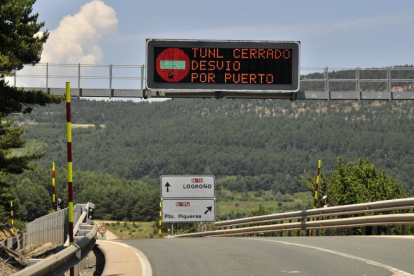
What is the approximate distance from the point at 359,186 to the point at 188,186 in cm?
3046

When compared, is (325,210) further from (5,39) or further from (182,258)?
(5,39)

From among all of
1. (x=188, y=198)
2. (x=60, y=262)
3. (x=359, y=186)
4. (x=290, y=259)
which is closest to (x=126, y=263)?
(x=290, y=259)

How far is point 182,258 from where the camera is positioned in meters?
13.2

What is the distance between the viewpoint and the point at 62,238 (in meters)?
17.4

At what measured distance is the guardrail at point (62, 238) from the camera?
7.43 meters

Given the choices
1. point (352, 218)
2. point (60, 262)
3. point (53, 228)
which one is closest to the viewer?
point (60, 262)

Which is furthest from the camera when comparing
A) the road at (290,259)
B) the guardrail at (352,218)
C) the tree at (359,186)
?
the tree at (359,186)

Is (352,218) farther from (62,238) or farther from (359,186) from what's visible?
(359,186)

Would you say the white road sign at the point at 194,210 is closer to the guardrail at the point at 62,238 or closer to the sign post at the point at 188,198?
the sign post at the point at 188,198

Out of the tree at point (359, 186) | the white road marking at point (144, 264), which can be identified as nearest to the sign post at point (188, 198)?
the tree at point (359, 186)

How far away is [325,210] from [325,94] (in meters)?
11.2

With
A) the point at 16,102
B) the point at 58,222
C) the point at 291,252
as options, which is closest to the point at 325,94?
the point at 16,102

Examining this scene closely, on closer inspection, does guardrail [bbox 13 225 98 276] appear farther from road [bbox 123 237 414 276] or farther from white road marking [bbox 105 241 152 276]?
road [bbox 123 237 414 276]

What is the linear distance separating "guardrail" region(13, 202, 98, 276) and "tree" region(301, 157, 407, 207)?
39.6 m
